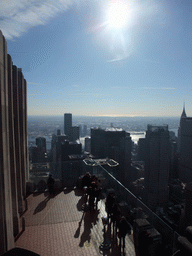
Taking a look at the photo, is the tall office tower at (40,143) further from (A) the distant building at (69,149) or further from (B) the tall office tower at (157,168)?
(B) the tall office tower at (157,168)

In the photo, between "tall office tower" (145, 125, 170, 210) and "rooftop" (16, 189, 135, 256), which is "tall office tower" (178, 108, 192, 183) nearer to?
"tall office tower" (145, 125, 170, 210)

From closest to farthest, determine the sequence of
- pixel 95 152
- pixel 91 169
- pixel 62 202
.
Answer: pixel 62 202 < pixel 91 169 < pixel 95 152

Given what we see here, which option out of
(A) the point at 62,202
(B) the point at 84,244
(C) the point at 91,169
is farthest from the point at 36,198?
(B) the point at 84,244

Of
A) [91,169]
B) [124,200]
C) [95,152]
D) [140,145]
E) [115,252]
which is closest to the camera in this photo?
[115,252]

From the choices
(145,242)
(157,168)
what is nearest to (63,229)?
(145,242)

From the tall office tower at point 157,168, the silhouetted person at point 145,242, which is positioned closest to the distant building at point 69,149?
the tall office tower at point 157,168

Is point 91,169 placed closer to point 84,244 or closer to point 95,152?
point 84,244

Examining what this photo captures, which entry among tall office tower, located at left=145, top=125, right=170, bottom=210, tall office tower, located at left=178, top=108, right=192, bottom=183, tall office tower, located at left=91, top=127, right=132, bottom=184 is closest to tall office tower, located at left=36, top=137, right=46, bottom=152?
tall office tower, located at left=91, top=127, right=132, bottom=184
